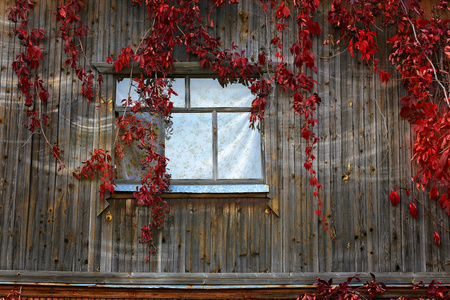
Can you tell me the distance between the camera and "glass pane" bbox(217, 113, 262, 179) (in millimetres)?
5559

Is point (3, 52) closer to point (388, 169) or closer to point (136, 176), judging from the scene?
point (136, 176)

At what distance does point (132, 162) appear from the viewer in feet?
18.3

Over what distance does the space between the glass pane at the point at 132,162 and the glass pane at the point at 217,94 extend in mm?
619

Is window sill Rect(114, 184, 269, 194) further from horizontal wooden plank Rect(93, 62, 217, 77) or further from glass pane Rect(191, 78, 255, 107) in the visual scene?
horizontal wooden plank Rect(93, 62, 217, 77)

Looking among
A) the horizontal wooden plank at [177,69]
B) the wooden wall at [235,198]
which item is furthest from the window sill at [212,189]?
the horizontal wooden plank at [177,69]

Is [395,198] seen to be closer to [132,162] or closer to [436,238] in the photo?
[436,238]

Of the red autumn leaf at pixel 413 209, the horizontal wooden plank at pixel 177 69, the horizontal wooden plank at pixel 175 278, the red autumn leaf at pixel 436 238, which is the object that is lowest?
the horizontal wooden plank at pixel 175 278

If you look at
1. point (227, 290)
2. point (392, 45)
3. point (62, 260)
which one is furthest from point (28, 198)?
point (392, 45)

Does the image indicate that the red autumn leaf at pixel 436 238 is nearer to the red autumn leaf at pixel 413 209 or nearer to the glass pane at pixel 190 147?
the red autumn leaf at pixel 413 209

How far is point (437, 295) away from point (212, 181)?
9.75 ft

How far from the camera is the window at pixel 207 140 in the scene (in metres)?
5.55

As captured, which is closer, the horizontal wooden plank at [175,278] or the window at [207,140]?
the horizontal wooden plank at [175,278]

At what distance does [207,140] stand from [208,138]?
0.03 m

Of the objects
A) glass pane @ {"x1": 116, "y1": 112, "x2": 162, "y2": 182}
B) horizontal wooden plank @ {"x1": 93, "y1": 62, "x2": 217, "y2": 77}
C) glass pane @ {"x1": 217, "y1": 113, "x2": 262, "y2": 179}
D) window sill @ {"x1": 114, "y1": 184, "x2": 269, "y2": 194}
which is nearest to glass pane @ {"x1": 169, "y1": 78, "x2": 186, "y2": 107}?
horizontal wooden plank @ {"x1": 93, "y1": 62, "x2": 217, "y2": 77}
